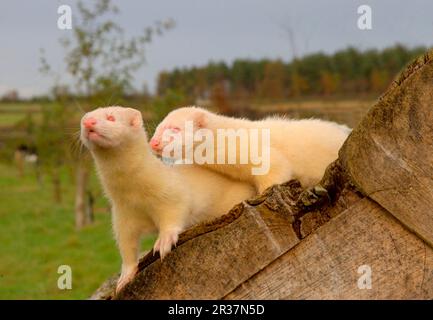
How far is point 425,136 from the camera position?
3564 millimetres

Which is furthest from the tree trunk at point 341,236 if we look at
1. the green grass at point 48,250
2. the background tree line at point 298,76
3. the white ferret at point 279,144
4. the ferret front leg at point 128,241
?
the background tree line at point 298,76

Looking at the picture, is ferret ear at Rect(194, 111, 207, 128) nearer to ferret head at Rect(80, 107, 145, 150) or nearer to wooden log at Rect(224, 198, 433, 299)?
ferret head at Rect(80, 107, 145, 150)

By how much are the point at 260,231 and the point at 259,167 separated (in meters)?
0.98

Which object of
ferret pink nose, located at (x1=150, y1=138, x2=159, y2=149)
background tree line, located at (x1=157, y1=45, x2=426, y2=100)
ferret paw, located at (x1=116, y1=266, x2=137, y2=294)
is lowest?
background tree line, located at (x1=157, y1=45, x2=426, y2=100)

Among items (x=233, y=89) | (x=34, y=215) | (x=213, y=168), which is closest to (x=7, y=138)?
(x=34, y=215)

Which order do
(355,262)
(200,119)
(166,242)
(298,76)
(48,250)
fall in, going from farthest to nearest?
1. (298,76)
2. (48,250)
3. (200,119)
4. (166,242)
5. (355,262)

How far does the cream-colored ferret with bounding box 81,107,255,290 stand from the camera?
4.27 m

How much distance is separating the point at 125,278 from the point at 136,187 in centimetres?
52

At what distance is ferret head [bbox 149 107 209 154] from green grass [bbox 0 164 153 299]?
376 centimetres

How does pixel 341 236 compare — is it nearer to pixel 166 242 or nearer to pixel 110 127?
pixel 166 242

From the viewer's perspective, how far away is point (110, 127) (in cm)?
423

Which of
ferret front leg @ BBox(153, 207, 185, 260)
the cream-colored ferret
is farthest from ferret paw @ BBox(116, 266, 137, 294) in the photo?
ferret front leg @ BBox(153, 207, 185, 260)

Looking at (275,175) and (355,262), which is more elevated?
(275,175)

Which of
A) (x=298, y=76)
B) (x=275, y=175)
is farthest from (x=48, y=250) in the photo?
(x=275, y=175)
